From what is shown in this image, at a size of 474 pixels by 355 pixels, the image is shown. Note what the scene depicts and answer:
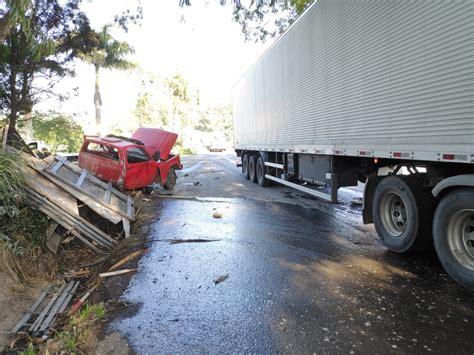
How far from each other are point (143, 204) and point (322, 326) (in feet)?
24.4

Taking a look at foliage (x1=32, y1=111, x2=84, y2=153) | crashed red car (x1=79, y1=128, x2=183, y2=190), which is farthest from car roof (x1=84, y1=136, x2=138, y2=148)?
foliage (x1=32, y1=111, x2=84, y2=153)

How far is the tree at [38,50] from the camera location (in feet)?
32.8

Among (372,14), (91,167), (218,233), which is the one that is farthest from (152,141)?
(372,14)

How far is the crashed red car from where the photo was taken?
31.8ft

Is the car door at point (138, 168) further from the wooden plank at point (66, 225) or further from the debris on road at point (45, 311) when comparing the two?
the debris on road at point (45, 311)

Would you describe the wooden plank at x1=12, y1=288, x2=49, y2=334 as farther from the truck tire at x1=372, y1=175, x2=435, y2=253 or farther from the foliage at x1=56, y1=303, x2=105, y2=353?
the truck tire at x1=372, y1=175, x2=435, y2=253

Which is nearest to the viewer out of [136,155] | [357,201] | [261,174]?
[357,201]

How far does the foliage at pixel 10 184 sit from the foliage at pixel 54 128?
1278 centimetres

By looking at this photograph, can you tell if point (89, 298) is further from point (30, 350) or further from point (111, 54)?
point (111, 54)

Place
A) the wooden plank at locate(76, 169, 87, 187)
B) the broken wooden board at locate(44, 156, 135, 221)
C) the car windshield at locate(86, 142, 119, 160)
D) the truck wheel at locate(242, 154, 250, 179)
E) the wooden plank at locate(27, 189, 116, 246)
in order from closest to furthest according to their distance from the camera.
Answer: the wooden plank at locate(27, 189, 116, 246) → the broken wooden board at locate(44, 156, 135, 221) → the wooden plank at locate(76, 169, 87, 187) → the car windshield at locate(86, 142, 119, 160) → the truck wheel at locate(242, 154, 250, 179)

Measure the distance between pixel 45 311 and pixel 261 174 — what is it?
10142 millimetres

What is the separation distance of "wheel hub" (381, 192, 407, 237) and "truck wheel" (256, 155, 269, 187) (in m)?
7.79

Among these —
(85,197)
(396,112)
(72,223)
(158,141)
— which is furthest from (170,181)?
(396,112)

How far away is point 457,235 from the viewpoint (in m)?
4.34
